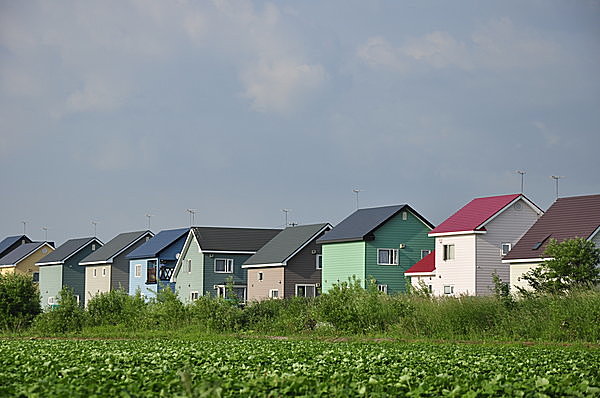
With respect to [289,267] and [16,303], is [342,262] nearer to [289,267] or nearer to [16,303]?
[289,267]

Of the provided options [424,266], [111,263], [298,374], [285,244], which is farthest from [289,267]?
[298,374]

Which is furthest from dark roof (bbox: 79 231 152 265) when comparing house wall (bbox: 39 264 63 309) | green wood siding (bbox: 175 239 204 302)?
green wood siding (bbox: 175 239 204 302)

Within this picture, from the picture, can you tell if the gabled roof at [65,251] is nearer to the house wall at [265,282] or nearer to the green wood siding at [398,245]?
the house wall at [265,282]

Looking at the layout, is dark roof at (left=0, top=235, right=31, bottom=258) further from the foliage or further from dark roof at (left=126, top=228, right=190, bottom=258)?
the foliage

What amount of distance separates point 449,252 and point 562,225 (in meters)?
6.70

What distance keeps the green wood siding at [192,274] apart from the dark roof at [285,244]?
10.7 ft

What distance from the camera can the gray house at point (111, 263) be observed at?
67.0 meters

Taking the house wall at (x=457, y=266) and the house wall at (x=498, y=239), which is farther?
the house wall at (x=457, y=266)

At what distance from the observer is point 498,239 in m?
43.8

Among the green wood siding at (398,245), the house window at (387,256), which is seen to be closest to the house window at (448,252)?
the green wood siding at (398,245)

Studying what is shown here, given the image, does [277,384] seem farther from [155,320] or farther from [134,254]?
[134,254]

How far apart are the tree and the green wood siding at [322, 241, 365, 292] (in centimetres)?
1437

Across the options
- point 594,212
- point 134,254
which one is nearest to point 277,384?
point 594,212

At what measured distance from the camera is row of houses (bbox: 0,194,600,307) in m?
41.7
